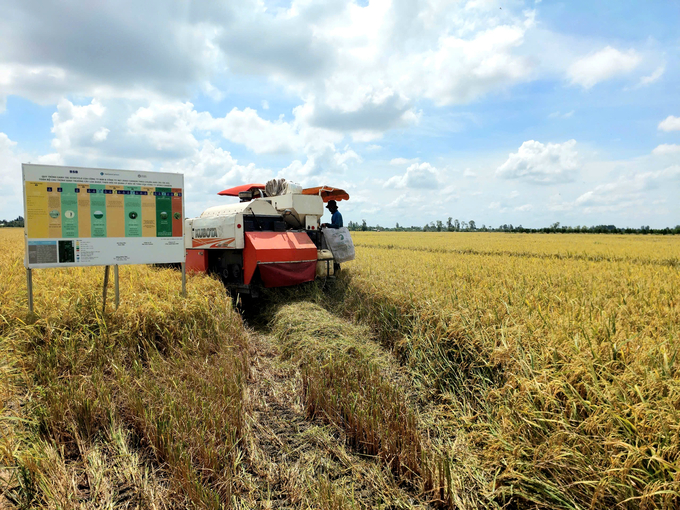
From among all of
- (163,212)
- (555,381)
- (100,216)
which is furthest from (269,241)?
(555,381)

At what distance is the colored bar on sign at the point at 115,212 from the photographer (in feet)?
16.8

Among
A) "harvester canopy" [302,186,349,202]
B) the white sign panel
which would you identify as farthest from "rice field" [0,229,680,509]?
"harvester canopy" [302,186,349,202]

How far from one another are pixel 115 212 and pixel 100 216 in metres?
0.19

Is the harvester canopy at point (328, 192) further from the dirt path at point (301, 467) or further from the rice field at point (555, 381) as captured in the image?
the dirt path at point (301, 467)

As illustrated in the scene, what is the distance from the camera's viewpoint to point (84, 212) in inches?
196

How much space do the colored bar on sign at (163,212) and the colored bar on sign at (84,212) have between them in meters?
0.85

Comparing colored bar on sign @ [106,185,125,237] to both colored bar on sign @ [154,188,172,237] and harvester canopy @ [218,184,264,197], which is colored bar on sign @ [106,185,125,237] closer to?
colored bar on sign @ [154,188,172,237]

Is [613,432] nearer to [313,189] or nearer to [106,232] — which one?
[106,232]

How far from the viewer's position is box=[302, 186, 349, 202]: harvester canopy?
822cm

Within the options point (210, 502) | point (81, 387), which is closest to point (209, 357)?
point (81, 387)

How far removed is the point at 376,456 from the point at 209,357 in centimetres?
261

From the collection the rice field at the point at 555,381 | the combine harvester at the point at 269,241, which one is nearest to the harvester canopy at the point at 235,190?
the combine harvester at the point at 269,241

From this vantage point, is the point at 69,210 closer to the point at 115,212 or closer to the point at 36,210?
the point at 36,210

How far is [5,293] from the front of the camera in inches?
196
